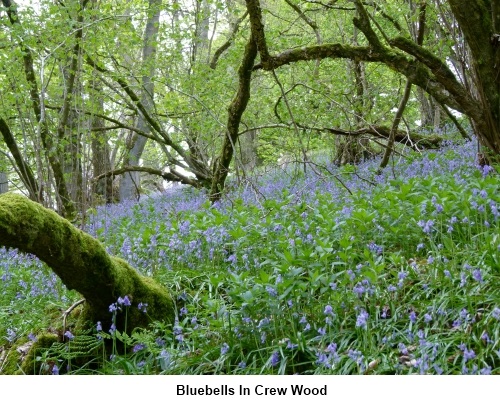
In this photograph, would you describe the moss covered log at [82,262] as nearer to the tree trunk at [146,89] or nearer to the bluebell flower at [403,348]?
the bluebell flower at [403,348]

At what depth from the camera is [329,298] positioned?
3533 mm

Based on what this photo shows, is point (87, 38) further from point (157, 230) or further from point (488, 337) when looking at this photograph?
point (488, 337)

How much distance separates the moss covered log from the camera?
313 centimetres

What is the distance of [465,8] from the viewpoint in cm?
615

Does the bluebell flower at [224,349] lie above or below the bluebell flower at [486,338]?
below

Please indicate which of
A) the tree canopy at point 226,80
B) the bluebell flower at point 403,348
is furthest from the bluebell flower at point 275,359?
the tree canopy at point 226,80

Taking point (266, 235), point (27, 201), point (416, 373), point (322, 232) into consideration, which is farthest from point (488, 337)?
point (27, 201)

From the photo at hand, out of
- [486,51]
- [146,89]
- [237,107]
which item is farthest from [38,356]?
[146,89]

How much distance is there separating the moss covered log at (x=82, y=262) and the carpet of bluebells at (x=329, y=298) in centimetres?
13

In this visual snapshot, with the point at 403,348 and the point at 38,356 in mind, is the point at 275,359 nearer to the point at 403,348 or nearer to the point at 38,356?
the point at 403,348

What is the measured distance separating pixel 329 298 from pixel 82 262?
1.62 meters

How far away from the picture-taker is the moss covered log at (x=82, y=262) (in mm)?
3127

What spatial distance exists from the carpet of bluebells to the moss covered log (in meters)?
0.13

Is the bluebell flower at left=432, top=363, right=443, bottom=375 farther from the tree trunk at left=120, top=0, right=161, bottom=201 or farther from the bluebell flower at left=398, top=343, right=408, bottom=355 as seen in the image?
the tree trunk at left=120, top=0, right=161, bottom=201
